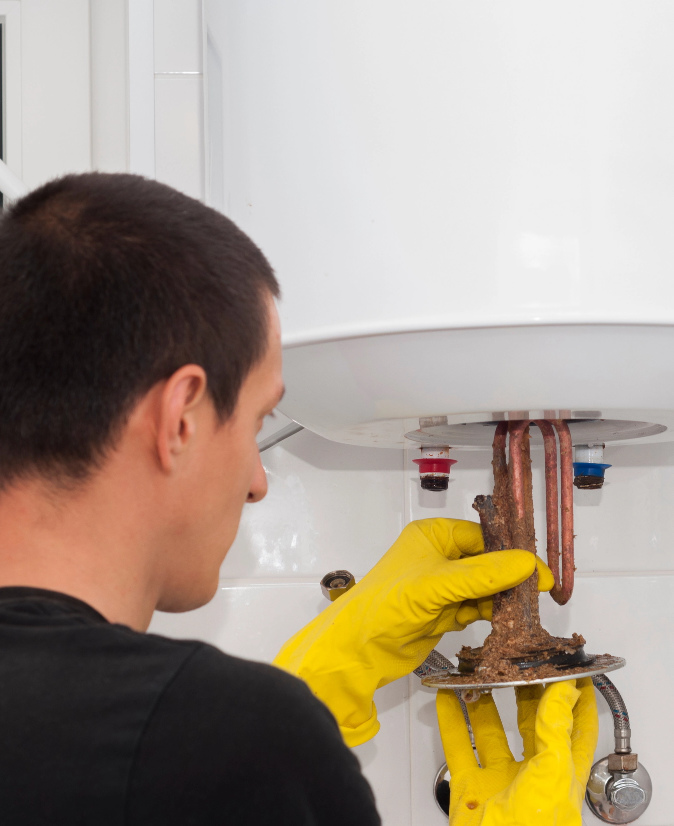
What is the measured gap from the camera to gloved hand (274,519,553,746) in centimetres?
65

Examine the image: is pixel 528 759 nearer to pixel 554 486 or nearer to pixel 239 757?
pixel 554 486

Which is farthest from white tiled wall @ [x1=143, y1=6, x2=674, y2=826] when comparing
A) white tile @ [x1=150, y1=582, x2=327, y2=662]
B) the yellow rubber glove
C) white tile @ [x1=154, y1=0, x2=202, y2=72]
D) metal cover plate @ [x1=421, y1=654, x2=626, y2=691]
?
white tile @ [x1=154, y1=0, x2=202, y2=72]

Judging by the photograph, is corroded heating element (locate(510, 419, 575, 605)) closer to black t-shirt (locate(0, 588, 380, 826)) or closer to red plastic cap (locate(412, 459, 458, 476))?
red plastic cap (locate(412, 459, 458, 476))

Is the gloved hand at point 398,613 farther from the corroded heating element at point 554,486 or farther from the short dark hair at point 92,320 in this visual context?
the short dark hair at point 92,320

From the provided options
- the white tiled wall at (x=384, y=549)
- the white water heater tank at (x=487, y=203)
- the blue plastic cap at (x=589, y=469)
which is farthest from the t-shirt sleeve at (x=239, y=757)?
the white tiled wall at (x=384, y=549)

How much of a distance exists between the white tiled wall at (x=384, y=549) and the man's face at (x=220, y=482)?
0.43 metres

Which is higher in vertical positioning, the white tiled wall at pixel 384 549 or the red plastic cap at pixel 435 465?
the red plastic cap at pixel 435 465

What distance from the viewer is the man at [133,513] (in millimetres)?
302

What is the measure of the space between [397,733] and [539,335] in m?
0.55

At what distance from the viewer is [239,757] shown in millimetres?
315

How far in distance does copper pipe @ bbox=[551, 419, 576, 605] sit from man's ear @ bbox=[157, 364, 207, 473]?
13.5 inches

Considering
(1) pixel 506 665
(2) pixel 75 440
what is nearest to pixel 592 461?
(1) pixel 506 665

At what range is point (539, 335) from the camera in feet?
1.55

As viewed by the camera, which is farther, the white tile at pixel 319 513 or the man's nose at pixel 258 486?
the white tile at pixel 319 513
